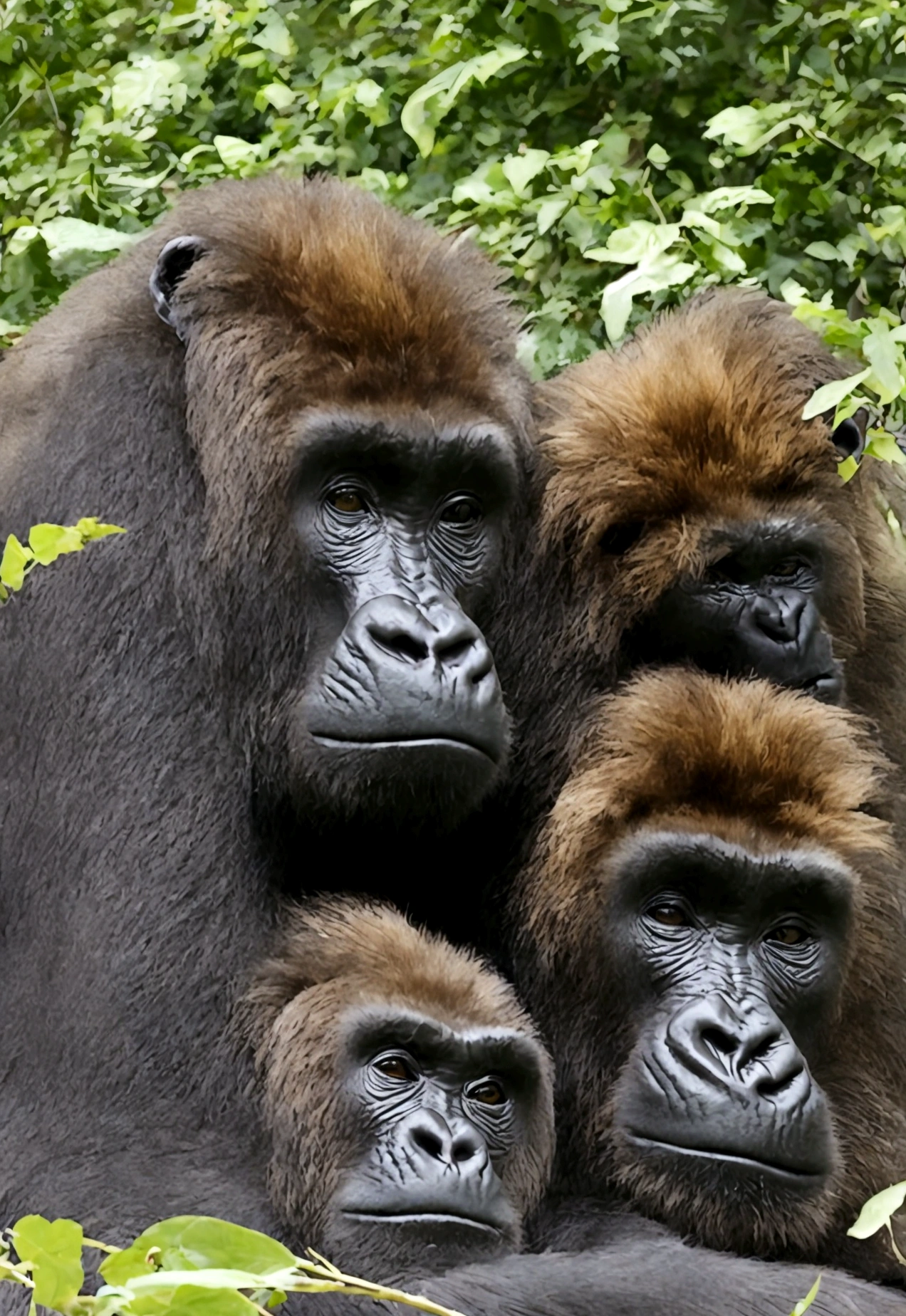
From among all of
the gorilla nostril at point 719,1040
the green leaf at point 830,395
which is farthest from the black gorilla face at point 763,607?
the gorilla nostril at point 719,1040

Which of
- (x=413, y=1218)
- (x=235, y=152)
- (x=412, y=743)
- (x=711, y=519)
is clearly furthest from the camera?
(x=235, y=152)

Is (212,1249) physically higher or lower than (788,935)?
higher

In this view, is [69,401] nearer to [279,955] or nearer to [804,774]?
[279,955]

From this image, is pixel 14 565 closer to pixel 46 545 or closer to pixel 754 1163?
pixel 46 545

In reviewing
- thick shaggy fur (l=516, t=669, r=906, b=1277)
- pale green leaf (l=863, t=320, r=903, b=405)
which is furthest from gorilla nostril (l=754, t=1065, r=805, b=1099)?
pale green leaf (l=863, t=320, r=903, b=405)

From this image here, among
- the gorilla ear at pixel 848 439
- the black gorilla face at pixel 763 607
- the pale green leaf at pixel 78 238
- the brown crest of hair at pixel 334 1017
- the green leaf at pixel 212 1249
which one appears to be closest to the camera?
the green leaf at pixel 212 1249

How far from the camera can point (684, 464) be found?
5523 mm

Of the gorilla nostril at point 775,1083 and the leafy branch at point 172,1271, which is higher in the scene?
the leafy branch at point 172,1271

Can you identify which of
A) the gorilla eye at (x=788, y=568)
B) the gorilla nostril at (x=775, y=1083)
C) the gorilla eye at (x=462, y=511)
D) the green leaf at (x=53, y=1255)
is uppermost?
the green leaf at (x=53, y=1255)

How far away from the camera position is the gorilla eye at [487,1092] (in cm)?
484

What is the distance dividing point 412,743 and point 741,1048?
3.54ft

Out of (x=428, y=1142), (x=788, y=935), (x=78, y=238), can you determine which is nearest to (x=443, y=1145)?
(x=428, y=1142)

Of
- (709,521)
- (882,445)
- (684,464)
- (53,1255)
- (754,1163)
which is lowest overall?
(754,1163)

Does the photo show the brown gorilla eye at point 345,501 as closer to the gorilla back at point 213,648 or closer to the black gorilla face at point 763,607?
the gorilla back at point 213,648
